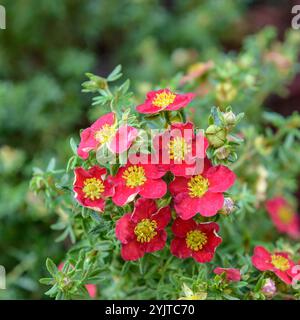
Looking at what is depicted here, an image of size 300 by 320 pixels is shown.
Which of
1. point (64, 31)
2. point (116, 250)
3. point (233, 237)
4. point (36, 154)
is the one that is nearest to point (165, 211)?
point (116, 250)

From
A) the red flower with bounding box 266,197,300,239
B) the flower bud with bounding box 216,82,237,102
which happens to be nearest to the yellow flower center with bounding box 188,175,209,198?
the flower bud with bounding box 216,82,237,102

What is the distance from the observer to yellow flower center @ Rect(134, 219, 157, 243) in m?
1.04

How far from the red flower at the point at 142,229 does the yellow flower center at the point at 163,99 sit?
181mm

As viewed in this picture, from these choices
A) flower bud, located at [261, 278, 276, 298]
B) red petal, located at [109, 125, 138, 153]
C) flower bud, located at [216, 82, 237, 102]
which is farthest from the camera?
flower bud, located at [216, 82, 237, 102]

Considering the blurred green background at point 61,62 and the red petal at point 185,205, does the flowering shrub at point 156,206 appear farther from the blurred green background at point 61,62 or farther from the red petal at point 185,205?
the blurred green background at point 61,62

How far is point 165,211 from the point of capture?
3.44ft

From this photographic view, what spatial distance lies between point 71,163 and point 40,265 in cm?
69

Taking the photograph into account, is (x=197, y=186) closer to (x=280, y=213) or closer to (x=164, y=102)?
(x=164, y=102)

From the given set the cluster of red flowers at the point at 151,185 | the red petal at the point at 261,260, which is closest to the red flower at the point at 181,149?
the cluster of red flowers at the point at 151,185

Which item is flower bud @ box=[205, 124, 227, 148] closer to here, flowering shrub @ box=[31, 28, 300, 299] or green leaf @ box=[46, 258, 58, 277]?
flowering shrub @ box=[31, 28, 300, 299]

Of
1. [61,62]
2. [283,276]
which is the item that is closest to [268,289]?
[283,276]

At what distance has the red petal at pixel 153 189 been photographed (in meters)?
1.01

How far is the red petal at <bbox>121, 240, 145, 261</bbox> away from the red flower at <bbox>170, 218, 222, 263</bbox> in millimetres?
68

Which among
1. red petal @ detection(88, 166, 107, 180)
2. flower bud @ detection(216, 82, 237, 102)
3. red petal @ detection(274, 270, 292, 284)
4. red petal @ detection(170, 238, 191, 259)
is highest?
flower bud @ detection(216, 82, 237, 102)
